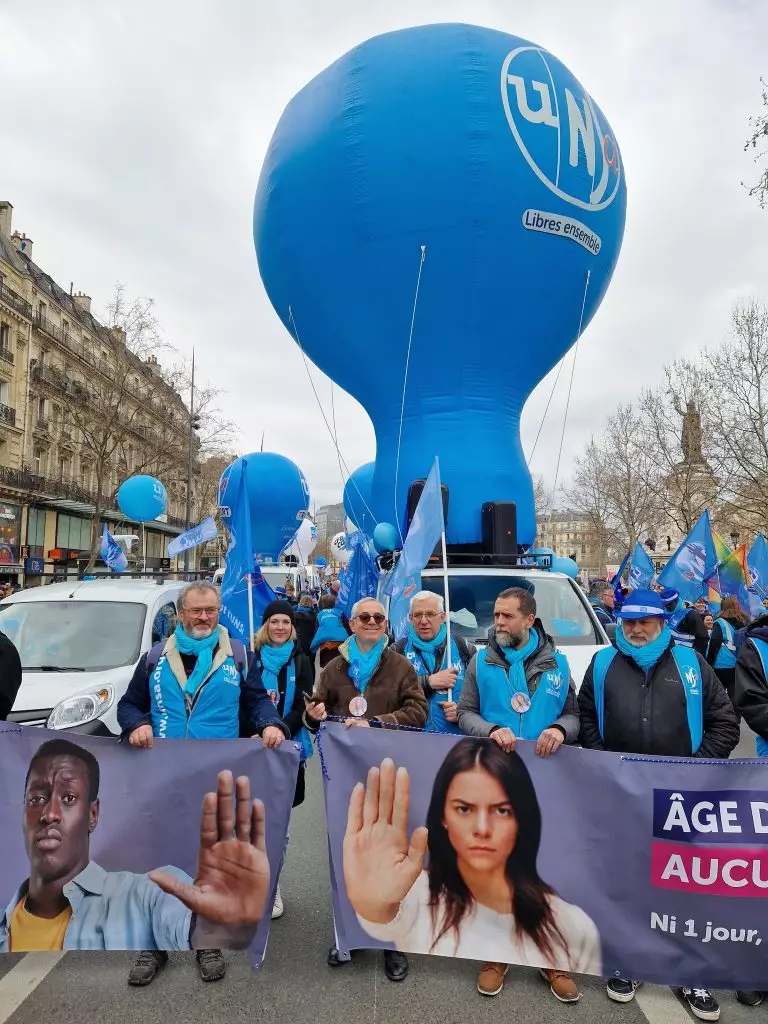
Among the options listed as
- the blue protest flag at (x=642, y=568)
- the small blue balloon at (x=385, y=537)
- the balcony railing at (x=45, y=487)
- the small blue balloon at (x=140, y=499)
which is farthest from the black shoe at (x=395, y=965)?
the balcony railing at (x=45, y=487)

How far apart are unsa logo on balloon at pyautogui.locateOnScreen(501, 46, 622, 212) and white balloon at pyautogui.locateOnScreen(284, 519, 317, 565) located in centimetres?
1316

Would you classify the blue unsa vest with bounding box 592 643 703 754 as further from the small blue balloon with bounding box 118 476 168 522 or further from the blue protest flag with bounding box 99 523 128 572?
the small blue balloon with bounding box 118 476 168 522

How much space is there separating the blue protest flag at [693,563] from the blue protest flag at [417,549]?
6267 millimetres

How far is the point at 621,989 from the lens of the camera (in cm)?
342

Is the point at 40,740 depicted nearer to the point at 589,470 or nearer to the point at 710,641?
the point at 710,641

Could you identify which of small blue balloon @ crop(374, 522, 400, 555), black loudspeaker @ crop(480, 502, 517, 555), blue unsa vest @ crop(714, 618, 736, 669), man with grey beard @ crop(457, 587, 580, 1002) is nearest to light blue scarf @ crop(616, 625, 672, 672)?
man with grey beard @ crop(457, 587, 580, 1002)

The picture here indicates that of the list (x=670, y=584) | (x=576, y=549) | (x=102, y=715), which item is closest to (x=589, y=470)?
(x=670, y=584)

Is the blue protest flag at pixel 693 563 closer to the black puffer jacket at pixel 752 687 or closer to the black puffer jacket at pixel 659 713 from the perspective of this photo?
the black puffer jacket at pixel 752 687

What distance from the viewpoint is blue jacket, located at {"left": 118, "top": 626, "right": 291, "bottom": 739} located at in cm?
397

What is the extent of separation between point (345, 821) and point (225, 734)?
0.81 m

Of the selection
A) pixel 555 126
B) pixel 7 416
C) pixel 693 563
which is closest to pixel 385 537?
pixel 693 563

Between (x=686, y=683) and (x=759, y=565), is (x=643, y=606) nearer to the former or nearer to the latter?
(x=686, y=683)

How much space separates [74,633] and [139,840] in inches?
132

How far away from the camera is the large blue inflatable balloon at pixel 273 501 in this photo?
2012 cm
